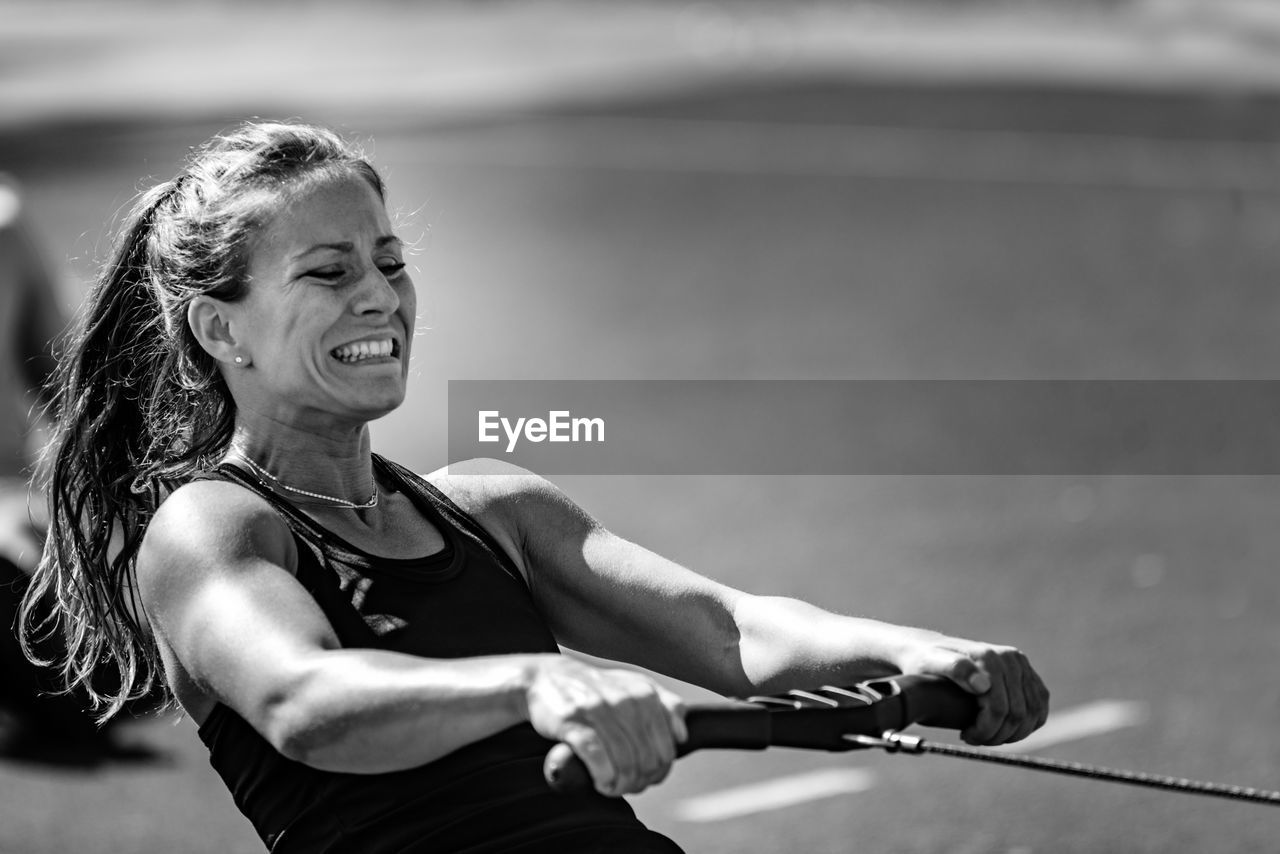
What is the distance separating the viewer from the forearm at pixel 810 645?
9.59 feet

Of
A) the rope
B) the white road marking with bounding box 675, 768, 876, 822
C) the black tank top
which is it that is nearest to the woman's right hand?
the rope

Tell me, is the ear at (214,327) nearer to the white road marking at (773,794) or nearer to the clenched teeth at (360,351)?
the clenched teeth at (360,351)

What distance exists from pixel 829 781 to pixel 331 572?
10.4ft

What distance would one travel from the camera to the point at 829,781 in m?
5.75

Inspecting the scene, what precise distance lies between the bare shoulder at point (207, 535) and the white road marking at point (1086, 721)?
3392 mm

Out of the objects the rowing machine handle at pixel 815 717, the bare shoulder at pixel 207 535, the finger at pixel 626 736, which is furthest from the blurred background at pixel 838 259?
the finger at pixel 626 736

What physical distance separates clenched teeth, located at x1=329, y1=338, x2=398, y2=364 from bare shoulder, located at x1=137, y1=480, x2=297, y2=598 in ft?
0.87

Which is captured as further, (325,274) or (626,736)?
(325,274)

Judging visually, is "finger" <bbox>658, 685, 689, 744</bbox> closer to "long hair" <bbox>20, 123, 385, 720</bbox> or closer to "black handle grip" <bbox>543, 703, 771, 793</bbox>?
"black handle grip" <bbox>543, 703, 771, 793</bbox>

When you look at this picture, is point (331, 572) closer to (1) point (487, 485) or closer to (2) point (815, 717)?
(1) point (487, 485)

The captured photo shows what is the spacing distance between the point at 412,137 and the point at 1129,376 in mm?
6872

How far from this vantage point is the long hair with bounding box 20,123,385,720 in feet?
9.91

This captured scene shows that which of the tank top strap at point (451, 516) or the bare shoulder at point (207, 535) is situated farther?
the tank top strap at point (451, 516)
